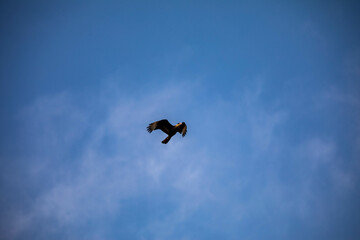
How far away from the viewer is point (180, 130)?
16.9 meters

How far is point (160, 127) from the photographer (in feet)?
53.0

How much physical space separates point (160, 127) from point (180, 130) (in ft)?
6.38
